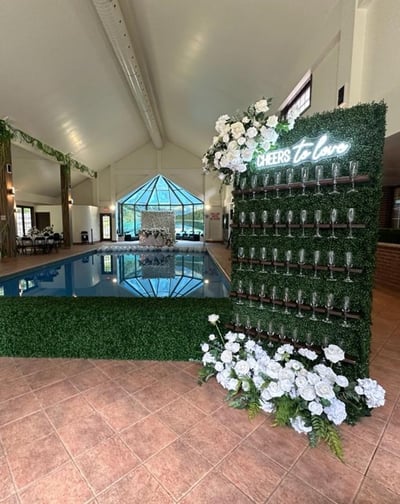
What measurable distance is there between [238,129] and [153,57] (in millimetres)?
6382

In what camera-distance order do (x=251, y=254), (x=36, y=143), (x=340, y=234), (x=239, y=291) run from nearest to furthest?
1. (x=340, y=234)
2. (x=251, y=254)
3. (x=239, y=291)
4. (x=36, y=143)

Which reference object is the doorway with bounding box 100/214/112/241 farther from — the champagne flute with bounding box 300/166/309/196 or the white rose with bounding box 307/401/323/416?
the white rose with bounding box 307/401/323/416

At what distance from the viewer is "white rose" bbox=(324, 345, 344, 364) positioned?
6.37ft

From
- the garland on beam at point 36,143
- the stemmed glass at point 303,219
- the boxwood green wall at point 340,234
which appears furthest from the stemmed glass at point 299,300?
the garland on beam at point 36,143

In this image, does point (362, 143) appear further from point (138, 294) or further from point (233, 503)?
point (138, 294)

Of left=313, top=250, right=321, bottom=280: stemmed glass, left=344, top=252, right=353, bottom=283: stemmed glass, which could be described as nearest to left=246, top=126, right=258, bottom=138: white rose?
left=313, top=250, right=321, bottom=280: stemmed glass

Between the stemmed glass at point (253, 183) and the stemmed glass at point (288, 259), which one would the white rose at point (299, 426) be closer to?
the stemmed glass at point (288, 259)

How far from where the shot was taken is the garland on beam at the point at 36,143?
26.4 feet

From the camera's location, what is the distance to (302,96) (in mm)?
5641

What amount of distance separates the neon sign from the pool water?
12.3 feet

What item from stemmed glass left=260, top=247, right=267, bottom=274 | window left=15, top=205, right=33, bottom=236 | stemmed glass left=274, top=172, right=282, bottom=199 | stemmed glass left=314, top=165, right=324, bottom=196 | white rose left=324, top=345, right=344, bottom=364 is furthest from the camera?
window left=15, top=205, right=33, bottom=236

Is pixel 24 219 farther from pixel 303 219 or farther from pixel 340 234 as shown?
pixel 340 234

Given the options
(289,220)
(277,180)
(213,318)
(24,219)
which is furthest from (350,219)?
(24,219)

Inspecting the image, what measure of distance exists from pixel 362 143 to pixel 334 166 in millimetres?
230
